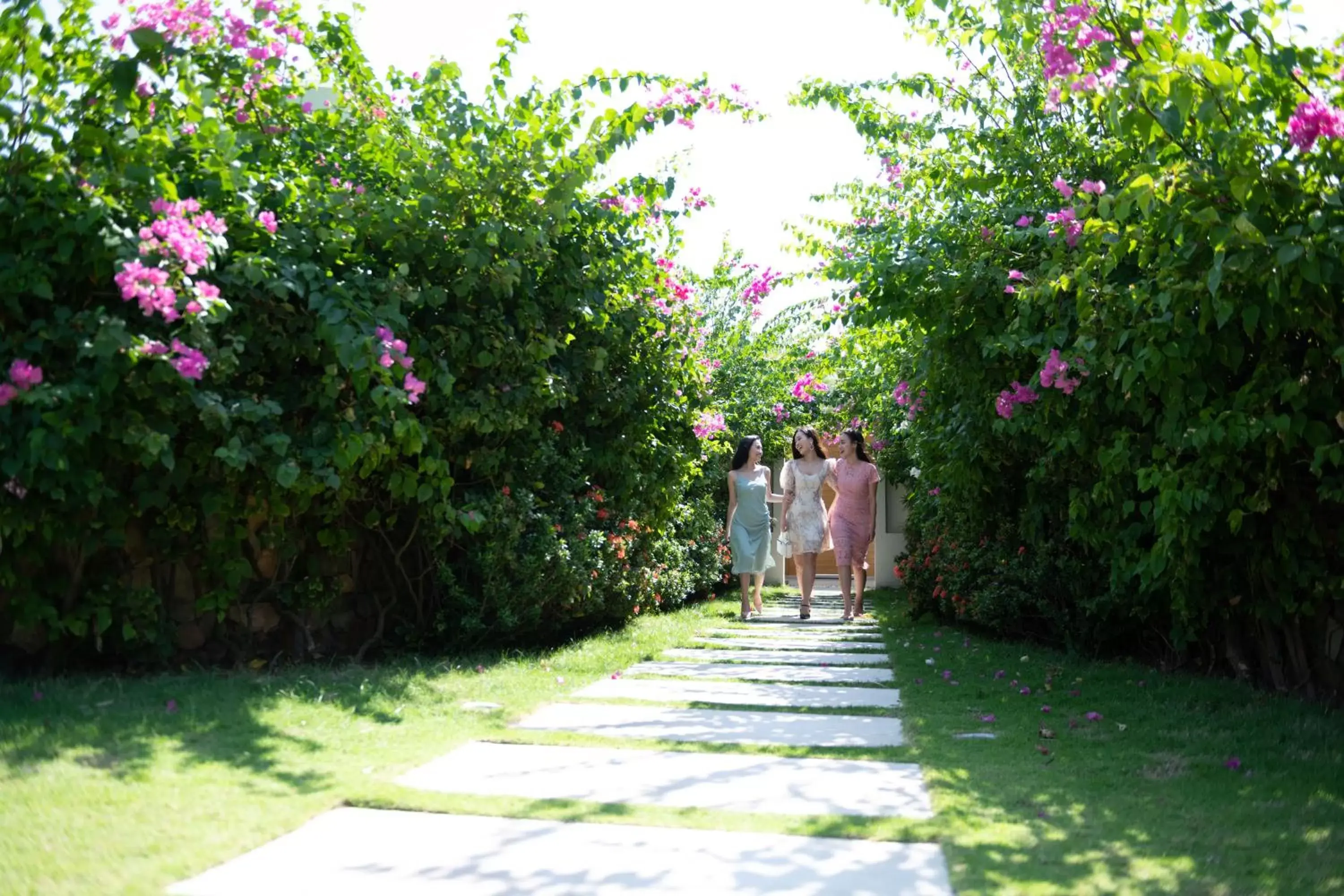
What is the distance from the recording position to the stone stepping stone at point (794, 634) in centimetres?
787

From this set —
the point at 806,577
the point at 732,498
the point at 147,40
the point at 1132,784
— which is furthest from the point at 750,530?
the point at 147,40

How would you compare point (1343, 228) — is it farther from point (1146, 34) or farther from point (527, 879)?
point (527, 879)

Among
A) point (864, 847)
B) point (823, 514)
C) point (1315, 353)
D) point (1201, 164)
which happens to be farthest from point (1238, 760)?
point (823, 514)

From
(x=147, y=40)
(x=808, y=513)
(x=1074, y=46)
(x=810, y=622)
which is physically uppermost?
(x=147, y=40)

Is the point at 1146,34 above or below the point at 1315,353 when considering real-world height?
above

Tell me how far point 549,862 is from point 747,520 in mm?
7033

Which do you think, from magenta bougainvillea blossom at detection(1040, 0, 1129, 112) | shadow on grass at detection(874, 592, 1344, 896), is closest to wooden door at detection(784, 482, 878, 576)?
shadow on grass at detection(874, 592, 1344, 896)

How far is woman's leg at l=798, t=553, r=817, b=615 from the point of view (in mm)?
9688

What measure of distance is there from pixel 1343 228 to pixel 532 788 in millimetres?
2845

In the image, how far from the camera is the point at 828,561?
1703cm

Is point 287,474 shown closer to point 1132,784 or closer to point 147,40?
point 147,40

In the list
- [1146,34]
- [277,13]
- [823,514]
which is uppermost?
[277,13]

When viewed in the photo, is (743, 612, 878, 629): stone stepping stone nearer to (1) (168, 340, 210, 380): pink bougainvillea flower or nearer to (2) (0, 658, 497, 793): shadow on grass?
(2) (0, 658, 497, 793): shadow on grass

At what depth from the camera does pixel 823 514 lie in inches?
384
